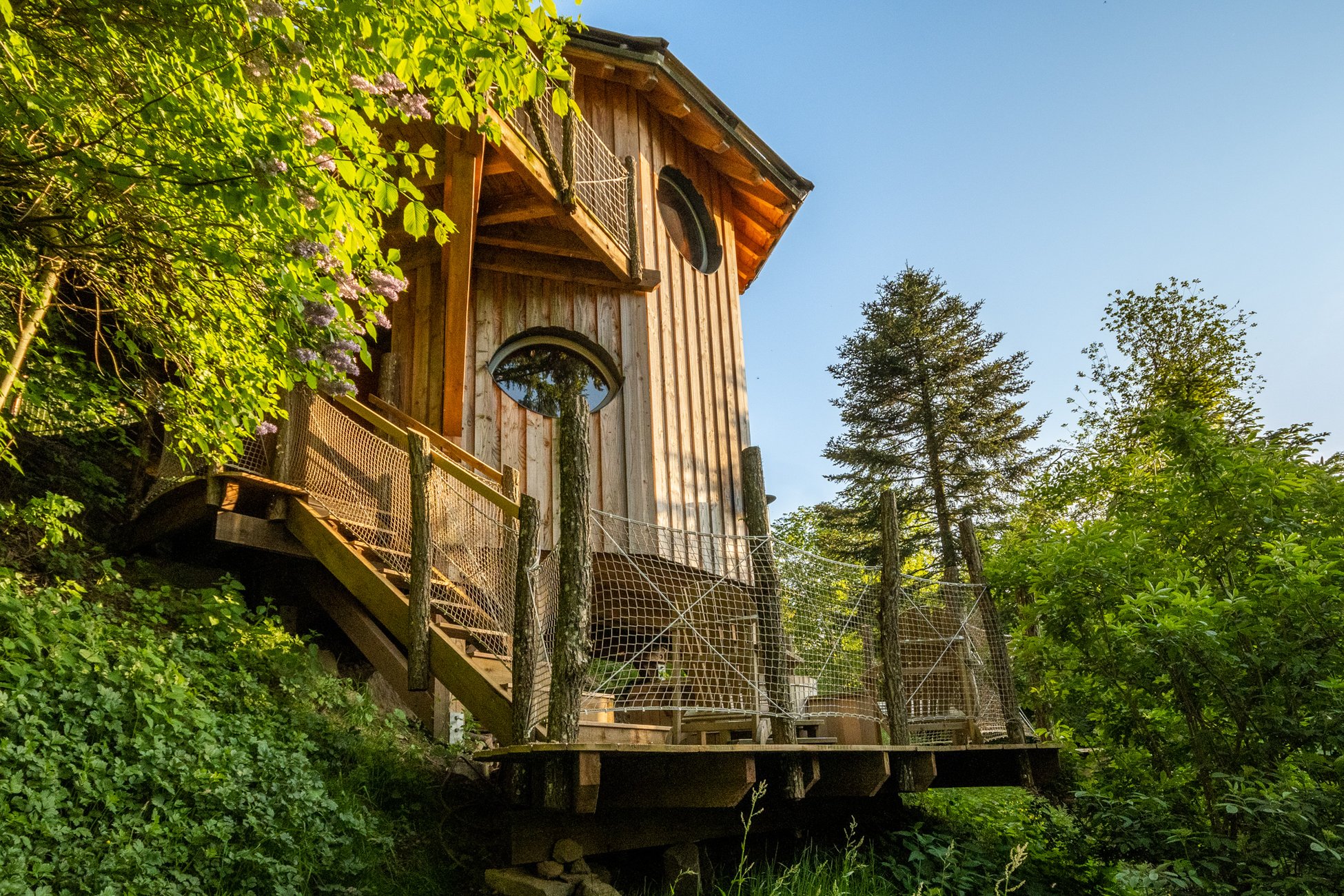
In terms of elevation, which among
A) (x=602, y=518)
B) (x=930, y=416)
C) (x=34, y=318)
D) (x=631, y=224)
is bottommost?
(x=602, y=518)

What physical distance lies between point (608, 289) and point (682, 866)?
628cm

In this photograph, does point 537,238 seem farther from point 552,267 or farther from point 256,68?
point 256,68

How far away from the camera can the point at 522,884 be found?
178 inches

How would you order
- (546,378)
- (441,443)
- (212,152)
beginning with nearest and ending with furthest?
(212,152)
(441,443)
(546,378)

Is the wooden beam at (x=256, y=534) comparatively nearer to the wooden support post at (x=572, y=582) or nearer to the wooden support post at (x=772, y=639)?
the wooden support post at (x=572, y=582)

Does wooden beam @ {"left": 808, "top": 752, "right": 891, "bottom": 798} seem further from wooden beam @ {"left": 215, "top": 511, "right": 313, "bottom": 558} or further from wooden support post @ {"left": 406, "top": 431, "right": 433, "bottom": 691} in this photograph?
wooden beam @ {"left": 215, "top": 511, "right": 313, "bottom": 558}

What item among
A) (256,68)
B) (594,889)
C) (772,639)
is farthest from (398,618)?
(256,68)

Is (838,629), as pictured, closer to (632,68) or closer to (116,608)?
(116,608)

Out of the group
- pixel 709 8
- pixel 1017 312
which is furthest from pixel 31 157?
pixel 1017 312

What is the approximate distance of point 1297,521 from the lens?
5.78 m

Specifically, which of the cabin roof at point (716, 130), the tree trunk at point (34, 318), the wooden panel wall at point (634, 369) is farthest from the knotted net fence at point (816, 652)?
the cabin roof at point (716, 130)

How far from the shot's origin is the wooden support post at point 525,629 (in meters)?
4.47

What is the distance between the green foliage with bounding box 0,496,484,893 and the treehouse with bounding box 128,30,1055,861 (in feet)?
2.08

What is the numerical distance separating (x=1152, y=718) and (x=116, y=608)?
771cm
